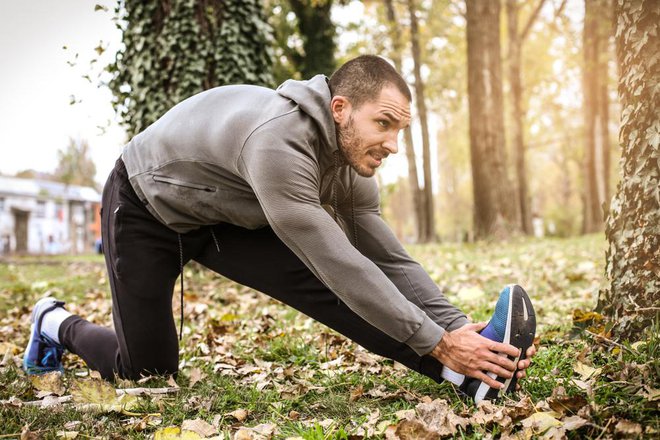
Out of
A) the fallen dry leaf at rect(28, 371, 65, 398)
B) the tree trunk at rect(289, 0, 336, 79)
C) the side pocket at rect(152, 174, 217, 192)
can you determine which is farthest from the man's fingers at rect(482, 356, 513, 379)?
the tree trunk at rect(289, 0, 336, 79)

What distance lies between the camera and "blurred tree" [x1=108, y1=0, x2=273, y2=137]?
6258 mm

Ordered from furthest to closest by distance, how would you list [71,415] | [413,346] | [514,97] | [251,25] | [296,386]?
[514,97], [251,25], [296,386], [71,415], [413,346]

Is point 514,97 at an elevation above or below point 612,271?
above

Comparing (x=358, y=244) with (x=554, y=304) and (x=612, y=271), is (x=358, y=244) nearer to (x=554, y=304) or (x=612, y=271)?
(x=612, y=271)

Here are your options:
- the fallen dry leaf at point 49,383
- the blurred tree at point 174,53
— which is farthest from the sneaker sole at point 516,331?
the blurred tree at point 174,53

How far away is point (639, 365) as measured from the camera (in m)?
2.28

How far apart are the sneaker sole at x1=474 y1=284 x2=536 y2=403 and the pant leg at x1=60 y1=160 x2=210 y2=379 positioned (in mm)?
1652

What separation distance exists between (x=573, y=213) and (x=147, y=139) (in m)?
29.1

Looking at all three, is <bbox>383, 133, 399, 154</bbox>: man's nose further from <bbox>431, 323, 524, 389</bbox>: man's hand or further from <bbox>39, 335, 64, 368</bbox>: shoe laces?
Answer: <bbox>39, 335, 64, 368</bbox>: shoe laces

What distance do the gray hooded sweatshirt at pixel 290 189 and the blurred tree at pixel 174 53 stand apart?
11.0 feet

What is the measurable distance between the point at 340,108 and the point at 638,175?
1.49 metres

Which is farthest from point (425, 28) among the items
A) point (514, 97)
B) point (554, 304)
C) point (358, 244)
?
point (358, 244)

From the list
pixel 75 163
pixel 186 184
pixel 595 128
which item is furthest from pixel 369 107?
pixel 75 163

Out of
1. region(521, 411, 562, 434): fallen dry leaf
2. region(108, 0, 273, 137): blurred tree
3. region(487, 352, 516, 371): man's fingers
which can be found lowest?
region(521, 411, 562, 434): fallen dry leaf
